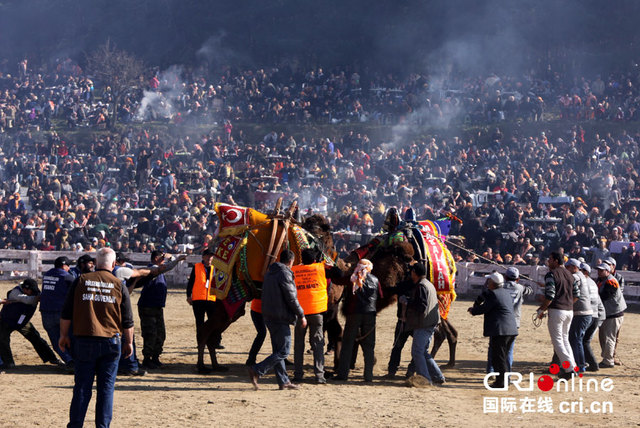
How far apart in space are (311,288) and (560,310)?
3.12 meters

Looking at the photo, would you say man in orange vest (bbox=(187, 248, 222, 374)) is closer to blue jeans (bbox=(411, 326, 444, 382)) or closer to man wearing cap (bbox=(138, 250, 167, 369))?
man wearing cap (bbox=(138, 250, 167, 369))

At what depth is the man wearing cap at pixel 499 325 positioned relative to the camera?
959cm

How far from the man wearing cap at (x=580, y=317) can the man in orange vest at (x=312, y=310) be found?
334 cm

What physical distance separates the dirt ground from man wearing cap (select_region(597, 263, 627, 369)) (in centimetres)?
39

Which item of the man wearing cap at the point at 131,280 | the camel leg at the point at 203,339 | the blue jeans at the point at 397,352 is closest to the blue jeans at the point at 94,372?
the man wearing cap at the point at 131,280

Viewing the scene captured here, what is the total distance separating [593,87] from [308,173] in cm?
1385

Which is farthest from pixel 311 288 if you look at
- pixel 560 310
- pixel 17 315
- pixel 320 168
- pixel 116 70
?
pixel 116 70

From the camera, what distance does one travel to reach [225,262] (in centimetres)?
1038

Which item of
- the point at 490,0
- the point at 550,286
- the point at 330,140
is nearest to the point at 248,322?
the point at 550,286

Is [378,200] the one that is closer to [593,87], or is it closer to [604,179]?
[604,179]

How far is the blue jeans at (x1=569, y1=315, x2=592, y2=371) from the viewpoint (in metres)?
10.5

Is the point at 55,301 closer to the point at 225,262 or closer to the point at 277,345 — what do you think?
the point at 225,262

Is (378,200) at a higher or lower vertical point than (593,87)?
lower

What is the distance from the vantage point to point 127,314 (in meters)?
7.11
